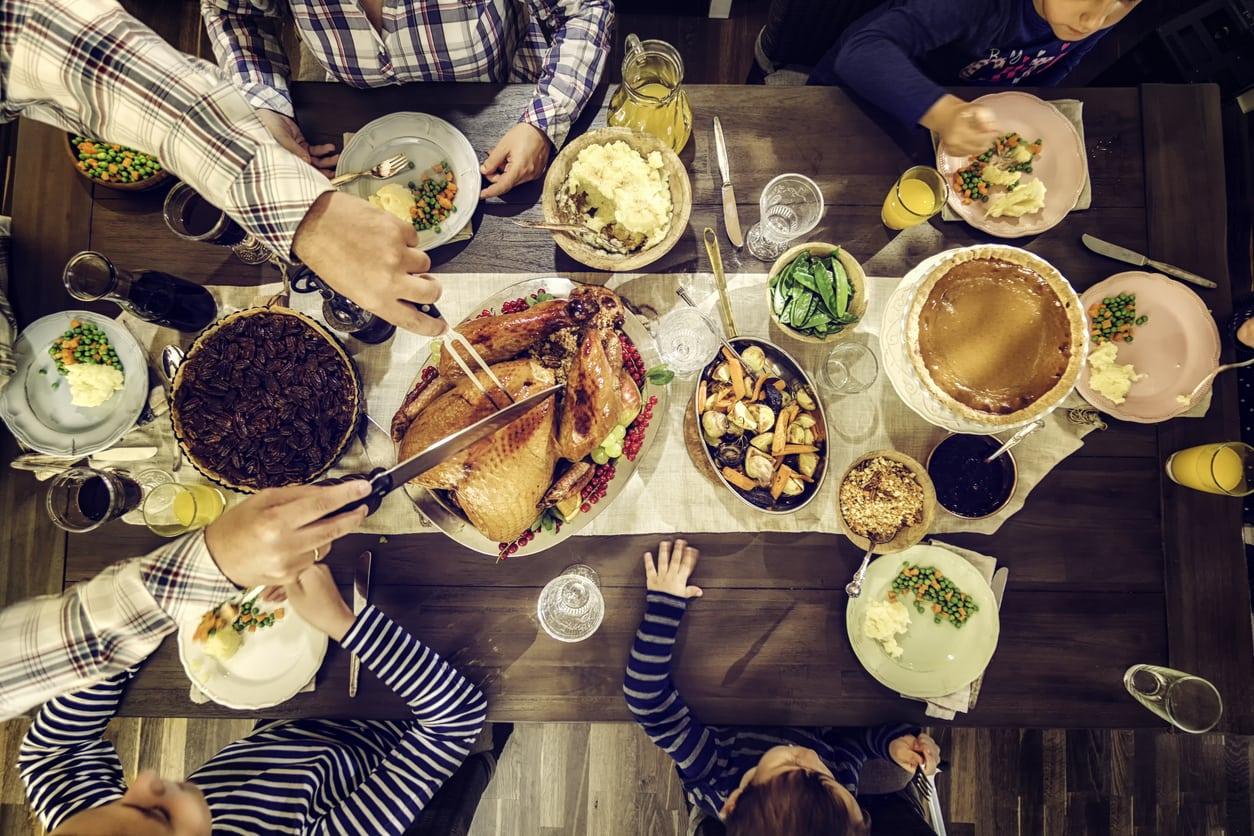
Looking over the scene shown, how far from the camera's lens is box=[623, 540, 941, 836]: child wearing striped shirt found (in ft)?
4.86

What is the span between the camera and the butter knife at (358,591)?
4.91 ft

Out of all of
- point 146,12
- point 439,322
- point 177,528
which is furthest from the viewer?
point 146,12

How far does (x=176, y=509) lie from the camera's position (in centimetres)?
145

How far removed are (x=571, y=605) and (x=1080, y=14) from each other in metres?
1.97

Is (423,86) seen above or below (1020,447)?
above

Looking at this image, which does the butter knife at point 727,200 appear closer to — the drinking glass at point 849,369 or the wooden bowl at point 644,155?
the wooden bowl at point 644,155

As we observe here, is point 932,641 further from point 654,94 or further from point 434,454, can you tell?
point 654,94

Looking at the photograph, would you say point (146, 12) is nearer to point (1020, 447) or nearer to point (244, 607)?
point (244, 607)

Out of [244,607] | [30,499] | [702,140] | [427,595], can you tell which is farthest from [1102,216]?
[30,499]

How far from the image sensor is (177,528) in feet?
4.80

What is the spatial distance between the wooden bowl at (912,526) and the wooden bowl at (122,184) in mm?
1869

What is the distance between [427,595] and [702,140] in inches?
54.4

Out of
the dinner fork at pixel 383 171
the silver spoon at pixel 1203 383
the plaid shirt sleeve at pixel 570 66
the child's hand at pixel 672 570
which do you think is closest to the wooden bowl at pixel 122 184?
the dinner fork at pixel 383 171

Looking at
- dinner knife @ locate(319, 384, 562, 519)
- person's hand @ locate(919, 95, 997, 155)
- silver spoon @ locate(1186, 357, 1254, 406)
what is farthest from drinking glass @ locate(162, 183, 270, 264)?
silver spoon @ locate(1186, 357, 1254, 406)
